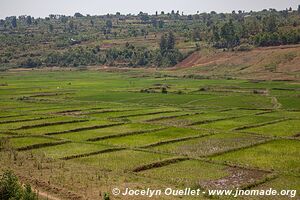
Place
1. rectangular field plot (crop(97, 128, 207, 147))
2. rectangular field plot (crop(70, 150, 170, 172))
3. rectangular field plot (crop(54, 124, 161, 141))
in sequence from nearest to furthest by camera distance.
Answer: rectangular field plot (crop(70, 150, 170, 172)) < rectangular field plot (crop(97, 128, 207, 147)) < rectangular field plot (crop(54, 124, 161, 141))

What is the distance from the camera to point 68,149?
32.7 m

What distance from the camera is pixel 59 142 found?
115 feet

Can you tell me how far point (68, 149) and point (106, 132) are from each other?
7.09m

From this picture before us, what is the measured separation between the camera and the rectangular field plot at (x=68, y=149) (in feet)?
101

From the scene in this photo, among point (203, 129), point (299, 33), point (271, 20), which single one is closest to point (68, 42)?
point (271, 20)

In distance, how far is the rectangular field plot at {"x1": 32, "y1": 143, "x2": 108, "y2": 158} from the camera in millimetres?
30891

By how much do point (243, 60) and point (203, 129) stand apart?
6795cm

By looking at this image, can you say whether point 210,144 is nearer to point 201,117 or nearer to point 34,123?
point 201,117

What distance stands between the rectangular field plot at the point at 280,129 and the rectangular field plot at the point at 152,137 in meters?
5.49

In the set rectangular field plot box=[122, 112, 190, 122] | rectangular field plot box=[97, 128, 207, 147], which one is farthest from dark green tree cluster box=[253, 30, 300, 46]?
rectangular field plot box=[97, 128, 207, 147]

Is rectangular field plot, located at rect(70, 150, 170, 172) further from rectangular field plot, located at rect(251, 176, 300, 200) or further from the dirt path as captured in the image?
rectangular field plot, located at rect(251, 176, 300, 200)

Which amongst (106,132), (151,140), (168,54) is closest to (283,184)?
(151,140)

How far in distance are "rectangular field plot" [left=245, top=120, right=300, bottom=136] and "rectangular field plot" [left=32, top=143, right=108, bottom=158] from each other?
584 inches

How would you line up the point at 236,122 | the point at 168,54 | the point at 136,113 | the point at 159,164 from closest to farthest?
the point at 159,164 → the point at 236,122 → the point at 136,113 → the point at 168,54
